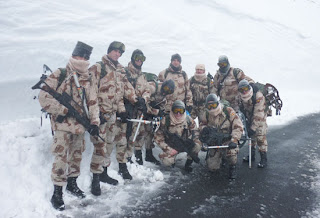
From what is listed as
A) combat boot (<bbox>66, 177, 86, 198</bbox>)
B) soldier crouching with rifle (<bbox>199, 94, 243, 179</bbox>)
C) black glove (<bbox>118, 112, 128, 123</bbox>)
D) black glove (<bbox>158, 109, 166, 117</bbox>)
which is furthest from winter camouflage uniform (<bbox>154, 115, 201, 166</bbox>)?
combat boot (<bbox>66, 177, 86, 198</bbox>)

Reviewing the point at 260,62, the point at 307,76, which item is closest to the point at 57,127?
the point at 260,62

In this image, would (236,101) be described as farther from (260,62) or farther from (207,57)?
(260,62)

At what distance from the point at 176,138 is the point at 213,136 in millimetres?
720

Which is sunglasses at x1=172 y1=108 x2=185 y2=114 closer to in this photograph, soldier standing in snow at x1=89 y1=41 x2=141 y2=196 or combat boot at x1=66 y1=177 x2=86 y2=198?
soldier standing in snow at x1=89 y1=41 x2=141 y2=196

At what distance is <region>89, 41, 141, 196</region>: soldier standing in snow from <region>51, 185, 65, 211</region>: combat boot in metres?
0.57

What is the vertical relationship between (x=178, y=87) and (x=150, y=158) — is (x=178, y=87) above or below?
above

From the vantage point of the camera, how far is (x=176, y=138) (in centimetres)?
505

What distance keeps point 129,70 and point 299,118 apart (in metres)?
7.32

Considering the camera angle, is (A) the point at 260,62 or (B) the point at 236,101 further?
(A) the point at 260,62

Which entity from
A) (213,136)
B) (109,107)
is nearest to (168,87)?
(213,136)

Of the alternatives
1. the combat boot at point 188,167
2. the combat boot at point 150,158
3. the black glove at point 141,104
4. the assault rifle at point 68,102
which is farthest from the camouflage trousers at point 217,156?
the assault rifle at point 68,102

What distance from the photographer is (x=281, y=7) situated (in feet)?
76.1

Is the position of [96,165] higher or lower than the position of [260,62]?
lower

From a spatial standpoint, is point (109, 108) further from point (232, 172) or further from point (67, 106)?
point (232, 172)
